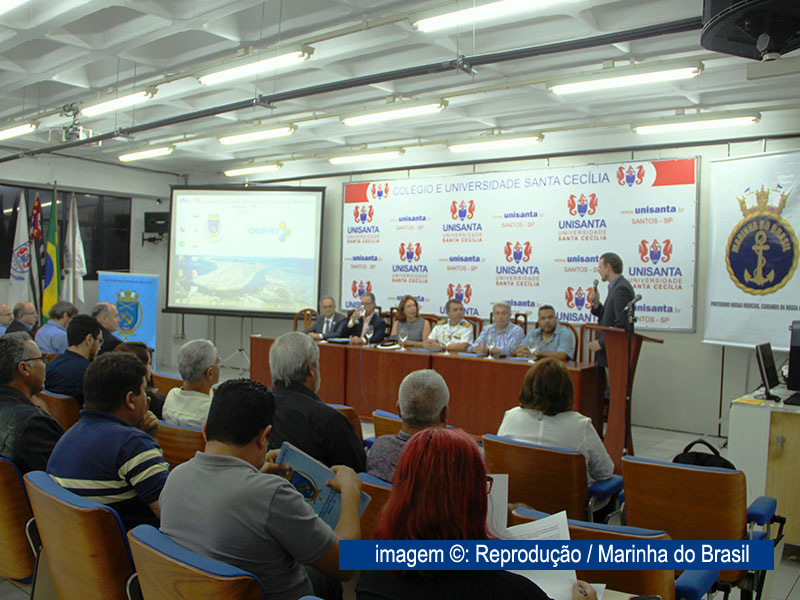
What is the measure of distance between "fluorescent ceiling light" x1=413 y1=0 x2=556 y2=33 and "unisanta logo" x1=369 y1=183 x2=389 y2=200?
4.56 metres

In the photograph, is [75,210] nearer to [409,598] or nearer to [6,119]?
[6,119]

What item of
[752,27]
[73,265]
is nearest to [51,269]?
[73,265]

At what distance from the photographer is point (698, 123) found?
5984 mm

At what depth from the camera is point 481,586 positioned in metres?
1.15

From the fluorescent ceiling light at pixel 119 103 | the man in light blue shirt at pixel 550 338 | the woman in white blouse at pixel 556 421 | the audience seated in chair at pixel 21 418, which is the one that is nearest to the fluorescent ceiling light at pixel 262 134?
the fluorescent ceiling light at pixel 119 103

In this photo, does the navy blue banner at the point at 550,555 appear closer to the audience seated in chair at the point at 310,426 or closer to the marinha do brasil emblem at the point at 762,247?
the audience seated in chair at the point at 310,426

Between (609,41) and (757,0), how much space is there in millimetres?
1609

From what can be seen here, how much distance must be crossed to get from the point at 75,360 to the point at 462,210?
5410 mm

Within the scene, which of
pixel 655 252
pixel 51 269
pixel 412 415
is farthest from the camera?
pixel 51 269

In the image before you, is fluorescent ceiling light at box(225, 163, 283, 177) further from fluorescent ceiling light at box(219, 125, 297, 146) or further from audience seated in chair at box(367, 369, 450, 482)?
audience seated in chair at box(367, 369, 450, 482)

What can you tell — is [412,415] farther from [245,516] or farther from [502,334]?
[502,334]

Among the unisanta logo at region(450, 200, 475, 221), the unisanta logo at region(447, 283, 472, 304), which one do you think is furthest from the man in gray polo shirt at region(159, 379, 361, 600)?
the unisanta logo at region(450, 200, 475, 221)

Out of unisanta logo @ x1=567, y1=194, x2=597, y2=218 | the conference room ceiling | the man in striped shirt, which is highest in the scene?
the conference room ceiling

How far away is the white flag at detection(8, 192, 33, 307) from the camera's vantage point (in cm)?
916
